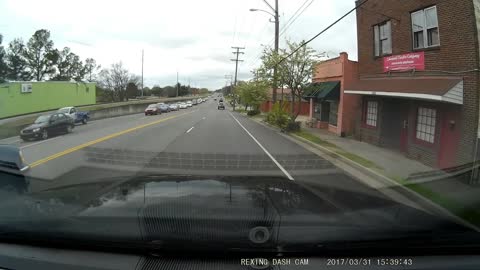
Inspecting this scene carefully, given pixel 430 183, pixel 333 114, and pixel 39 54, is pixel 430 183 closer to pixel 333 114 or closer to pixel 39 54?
pixel 333 114

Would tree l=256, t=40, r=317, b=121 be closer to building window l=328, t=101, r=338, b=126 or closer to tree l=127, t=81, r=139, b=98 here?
building window l=328, t=101, r=338, b=126

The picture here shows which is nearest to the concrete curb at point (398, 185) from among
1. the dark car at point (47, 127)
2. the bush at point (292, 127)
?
the bush at point (292, 127)

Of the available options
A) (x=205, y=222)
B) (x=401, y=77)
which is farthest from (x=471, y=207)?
(x=401, y=77)

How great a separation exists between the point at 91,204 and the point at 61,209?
258mm

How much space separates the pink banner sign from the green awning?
7.38 m

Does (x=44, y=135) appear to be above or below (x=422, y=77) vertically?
below

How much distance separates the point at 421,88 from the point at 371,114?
281 inches

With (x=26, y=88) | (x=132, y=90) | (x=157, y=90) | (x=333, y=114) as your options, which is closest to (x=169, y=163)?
(x=333, y=114)

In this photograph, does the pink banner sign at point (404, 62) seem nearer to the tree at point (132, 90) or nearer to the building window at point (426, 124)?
the building window at point (426, 124)

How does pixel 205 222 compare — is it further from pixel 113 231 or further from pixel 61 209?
pixel 61 209

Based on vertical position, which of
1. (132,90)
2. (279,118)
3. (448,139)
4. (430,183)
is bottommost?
(430,183)

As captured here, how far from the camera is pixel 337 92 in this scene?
88.6ft

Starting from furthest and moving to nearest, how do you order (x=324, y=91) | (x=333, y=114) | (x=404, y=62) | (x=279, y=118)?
(x=279, y=118)
(x=333, y=114)
(x=324, y=91)
(x=404, y=62)

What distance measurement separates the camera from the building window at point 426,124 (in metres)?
15.2
